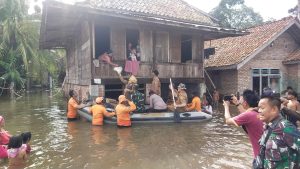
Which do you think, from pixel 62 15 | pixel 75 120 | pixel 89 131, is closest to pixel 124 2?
pixel 62 15

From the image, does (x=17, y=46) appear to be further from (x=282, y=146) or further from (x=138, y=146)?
(x=282, y=146)

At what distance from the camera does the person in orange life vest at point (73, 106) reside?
39.9ft

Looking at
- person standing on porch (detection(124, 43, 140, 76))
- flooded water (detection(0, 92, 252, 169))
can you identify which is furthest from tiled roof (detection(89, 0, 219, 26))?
flooded water (detection(0, 92, 252, 169))

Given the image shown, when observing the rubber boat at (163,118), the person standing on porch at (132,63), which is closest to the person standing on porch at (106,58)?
the person standing on porch at (132,63)

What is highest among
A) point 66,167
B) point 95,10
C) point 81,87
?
point 95,10

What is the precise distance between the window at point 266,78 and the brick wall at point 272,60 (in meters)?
0.24

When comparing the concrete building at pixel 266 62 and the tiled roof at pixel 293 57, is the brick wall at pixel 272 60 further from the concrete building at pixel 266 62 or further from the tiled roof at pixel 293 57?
the tiled roof at pixel 293 57

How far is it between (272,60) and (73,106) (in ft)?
41.2

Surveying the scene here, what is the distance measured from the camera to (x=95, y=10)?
12.0 m

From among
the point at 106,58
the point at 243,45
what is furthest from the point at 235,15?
the point at 106,58

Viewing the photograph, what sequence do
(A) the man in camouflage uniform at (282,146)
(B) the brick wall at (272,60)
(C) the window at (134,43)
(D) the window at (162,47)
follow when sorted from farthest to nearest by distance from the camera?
1. (B) the brick wall at (272,60)
2. (D) the window at (162,47)
3. (C) the window at (134,43)
4. (A) the man in camouflage uniform at (282,146)

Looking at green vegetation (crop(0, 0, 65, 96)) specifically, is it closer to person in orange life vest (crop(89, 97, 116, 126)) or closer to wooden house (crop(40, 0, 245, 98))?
wooden house (crop(40, 0, 245, 98))

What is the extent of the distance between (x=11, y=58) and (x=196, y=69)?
57.1ft

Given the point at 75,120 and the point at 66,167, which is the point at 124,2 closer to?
the point at 75,120
